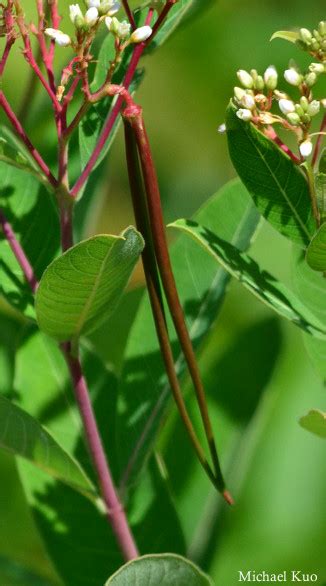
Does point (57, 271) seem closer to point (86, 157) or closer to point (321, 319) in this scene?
point (86, 157)

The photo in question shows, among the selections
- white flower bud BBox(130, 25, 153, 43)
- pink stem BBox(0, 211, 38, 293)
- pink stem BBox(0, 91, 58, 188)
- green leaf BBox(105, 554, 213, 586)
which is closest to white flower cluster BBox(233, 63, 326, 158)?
white flower bud BBox(130, 25, 153, 43)

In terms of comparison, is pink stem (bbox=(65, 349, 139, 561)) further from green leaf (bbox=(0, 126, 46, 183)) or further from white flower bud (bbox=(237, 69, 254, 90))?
white flower bud (bbox=(237, 69, 254, 90))

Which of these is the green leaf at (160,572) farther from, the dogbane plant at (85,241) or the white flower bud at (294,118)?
the white flower bud at (294,118)

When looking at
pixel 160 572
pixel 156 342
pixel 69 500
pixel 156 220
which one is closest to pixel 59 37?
pixel 156 220

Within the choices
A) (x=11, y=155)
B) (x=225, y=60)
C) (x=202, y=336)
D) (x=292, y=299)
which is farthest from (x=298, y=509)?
(x=225, y=60)

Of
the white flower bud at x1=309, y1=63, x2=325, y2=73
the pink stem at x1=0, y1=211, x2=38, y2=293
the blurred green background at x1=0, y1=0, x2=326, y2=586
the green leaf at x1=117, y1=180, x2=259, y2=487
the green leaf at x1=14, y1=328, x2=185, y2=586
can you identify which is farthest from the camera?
the blurred green background at x1=0, y1=0, x2=326, y2=586
